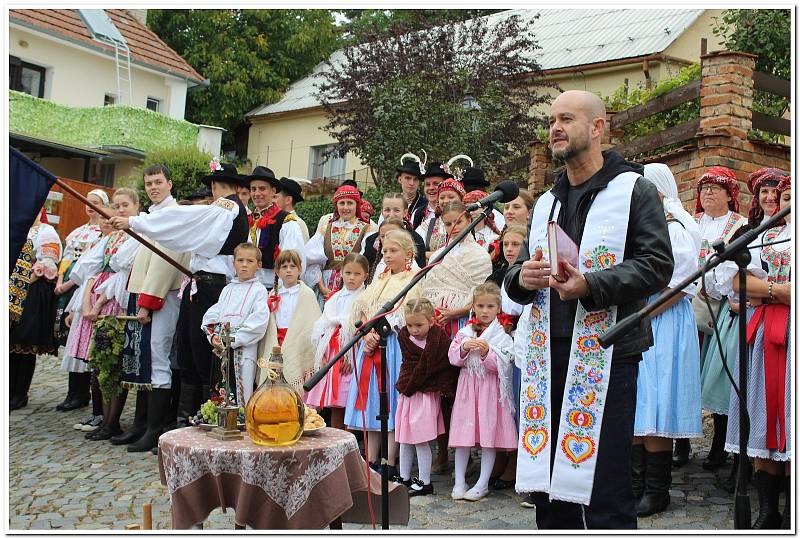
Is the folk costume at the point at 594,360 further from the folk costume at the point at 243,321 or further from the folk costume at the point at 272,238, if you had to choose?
the folk costume at the point at 272,238

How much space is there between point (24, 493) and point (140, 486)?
778 mm

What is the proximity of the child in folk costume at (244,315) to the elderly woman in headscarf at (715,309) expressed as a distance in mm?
3425

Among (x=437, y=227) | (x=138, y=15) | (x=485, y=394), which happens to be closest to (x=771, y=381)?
(x=485, y=394)

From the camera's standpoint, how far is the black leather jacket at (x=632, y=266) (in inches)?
138

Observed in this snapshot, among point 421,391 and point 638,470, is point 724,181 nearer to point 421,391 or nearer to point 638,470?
point 638,470

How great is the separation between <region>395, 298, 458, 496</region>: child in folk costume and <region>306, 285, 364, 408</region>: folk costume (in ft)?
1.98

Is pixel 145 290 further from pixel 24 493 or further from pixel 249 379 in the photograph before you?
pixel 24 493

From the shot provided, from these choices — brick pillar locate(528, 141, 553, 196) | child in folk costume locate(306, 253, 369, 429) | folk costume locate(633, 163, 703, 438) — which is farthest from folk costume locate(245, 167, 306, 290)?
brick pillar locate(528, 141, 553, 196)

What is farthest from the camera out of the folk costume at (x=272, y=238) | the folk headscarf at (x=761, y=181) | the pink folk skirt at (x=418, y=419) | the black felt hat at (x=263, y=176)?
the black felt hat at (x=263, y=176)

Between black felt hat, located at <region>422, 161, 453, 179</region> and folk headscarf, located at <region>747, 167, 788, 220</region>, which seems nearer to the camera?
folk headscarf, located at <region>747, 167, 788, 220</region>

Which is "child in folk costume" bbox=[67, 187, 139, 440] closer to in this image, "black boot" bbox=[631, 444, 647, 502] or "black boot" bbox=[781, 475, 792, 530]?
"black boot" bbox=[631, 444, 647, 502]

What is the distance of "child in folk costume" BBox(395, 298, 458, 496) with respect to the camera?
6.58 m

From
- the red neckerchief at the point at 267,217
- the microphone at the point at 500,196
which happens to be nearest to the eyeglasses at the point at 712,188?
the microphone at the point at 500,196

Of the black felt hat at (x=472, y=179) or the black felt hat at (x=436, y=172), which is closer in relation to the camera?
the black felt hat at (x=436, y=172)
